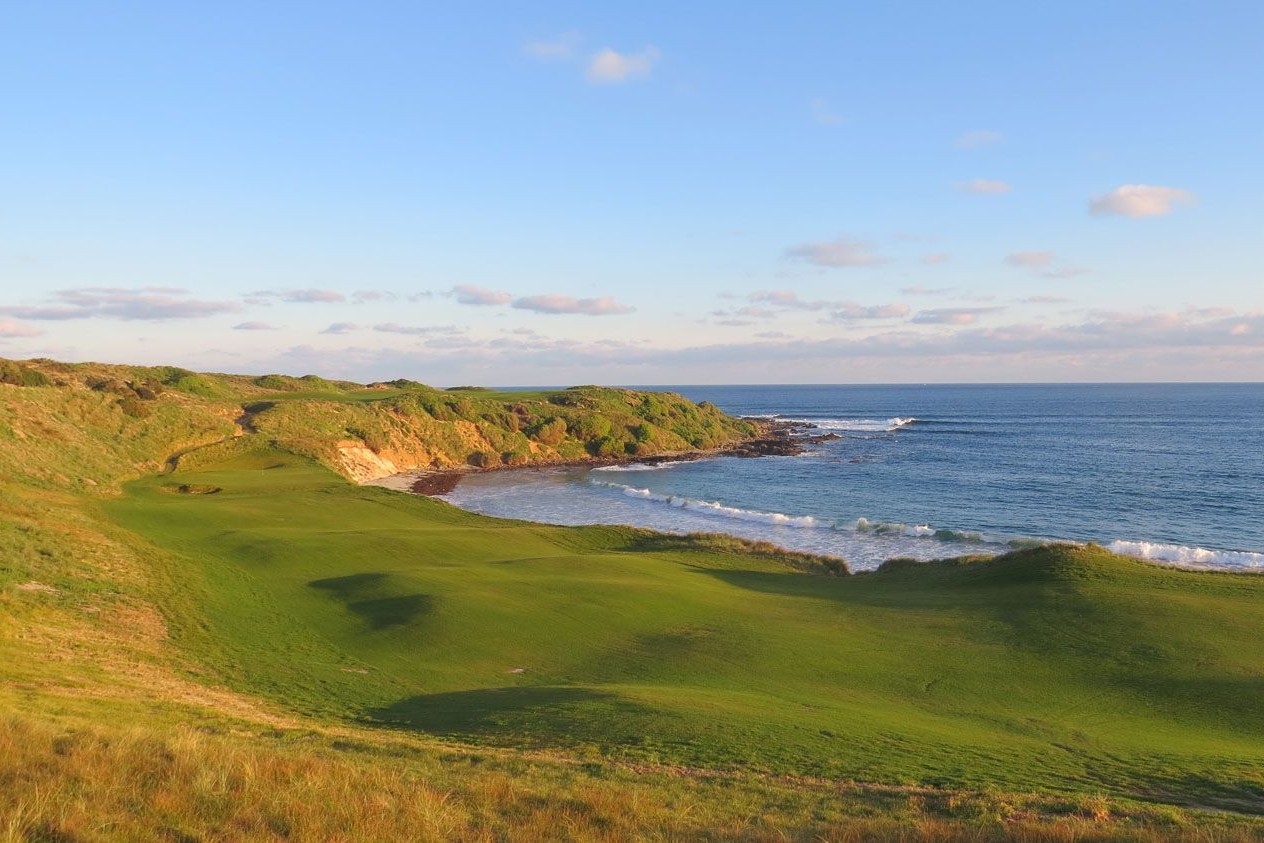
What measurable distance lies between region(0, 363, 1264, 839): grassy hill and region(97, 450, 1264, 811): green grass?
0.42ft

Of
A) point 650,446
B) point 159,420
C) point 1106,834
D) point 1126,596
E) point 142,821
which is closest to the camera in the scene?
point 142,821

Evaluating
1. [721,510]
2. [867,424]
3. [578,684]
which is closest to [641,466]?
[721,510]

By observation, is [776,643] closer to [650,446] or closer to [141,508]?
[141,508]

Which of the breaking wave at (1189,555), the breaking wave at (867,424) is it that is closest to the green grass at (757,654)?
the breaking wave at (1189,555)

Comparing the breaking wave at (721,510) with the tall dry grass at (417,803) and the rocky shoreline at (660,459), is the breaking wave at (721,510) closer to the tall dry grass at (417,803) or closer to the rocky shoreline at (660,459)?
the rocky shoreline at (660,459)

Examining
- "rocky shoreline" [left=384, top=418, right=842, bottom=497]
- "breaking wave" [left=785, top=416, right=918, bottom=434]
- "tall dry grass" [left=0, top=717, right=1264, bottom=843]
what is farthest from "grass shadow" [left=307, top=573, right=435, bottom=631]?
"breaking wave" [left=785, top=416, right=918, bottom=434]

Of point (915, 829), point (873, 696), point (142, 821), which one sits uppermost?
point (142, 821)

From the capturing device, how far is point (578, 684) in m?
21.4

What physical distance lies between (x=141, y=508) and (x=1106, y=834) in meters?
47.0

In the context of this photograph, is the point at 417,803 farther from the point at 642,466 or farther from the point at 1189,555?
the point at 642,466

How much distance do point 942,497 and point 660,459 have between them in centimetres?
3937

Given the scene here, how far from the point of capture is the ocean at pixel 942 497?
51.3 m

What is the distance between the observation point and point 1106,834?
31.3 feet

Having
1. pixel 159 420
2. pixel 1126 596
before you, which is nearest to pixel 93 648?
pixel 1126 596
